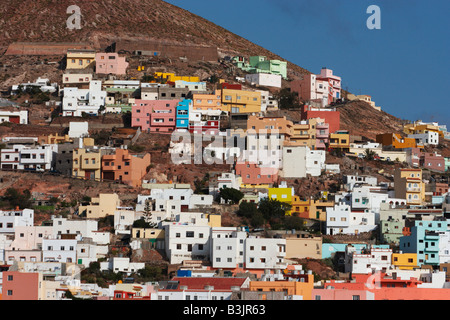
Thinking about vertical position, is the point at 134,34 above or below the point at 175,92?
above

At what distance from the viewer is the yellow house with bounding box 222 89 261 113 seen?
65.8 meters

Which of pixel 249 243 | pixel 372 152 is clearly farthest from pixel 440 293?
pixel 372 152

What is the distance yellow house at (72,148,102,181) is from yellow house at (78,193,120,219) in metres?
4.64

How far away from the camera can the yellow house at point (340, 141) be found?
2480 inches

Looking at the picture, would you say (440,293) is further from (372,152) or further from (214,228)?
(372,152)

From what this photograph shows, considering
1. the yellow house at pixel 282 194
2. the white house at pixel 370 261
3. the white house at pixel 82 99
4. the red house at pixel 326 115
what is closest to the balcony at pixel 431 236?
the white house at pixel 370 261

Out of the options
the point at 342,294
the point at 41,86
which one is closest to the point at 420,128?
the point at 41,86

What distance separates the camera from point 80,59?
75.1 meters

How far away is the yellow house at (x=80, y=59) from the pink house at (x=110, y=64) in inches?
25.0

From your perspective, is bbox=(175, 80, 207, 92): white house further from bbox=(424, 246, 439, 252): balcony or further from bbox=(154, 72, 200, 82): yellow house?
bbox=(424, 246, 439, 252): balcony

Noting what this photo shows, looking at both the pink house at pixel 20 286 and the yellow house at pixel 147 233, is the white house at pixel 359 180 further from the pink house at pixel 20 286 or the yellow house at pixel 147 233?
the pink house at pixel 20 286

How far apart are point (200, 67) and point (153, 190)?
Answer: 1167 inches

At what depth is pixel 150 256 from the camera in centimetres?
4397

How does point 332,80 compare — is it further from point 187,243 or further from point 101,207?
point 187,243
